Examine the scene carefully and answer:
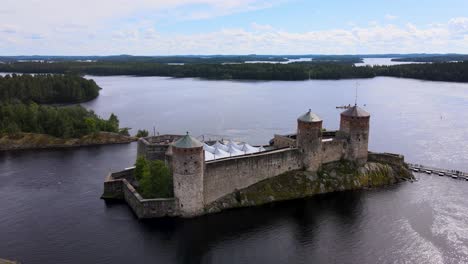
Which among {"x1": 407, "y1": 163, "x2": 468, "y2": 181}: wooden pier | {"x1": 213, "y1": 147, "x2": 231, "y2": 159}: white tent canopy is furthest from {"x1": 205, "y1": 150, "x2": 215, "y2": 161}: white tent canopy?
{"x1": 407, "y1": 163, "x2": 468, "y2": 181}: wooden pier

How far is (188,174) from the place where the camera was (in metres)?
34.0

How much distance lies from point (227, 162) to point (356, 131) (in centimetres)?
1519

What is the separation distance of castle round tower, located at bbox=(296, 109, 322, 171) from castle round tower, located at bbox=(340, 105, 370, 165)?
14.0 ft

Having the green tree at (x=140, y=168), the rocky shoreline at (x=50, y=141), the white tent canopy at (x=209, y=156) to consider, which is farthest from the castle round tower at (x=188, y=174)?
the rocky shoreline at (x=50, y=141)

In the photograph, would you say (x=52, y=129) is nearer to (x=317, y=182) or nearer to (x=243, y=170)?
(x=243, y=170)

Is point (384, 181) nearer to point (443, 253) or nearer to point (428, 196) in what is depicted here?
point (428, 196)

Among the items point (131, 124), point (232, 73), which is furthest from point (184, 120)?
point (232, 73)

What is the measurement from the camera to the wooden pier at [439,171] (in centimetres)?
4781

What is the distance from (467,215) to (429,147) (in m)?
26.9

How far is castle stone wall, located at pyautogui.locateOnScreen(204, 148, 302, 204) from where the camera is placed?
118 ft

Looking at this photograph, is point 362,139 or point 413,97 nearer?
point 362,139

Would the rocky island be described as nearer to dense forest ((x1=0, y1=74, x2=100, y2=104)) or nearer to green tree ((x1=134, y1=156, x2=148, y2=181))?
green tree ((x1=134, y1=156, x2=148, y2=181))

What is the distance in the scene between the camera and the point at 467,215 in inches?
1439

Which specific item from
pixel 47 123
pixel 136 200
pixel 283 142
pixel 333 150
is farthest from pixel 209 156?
pixel 47 123
